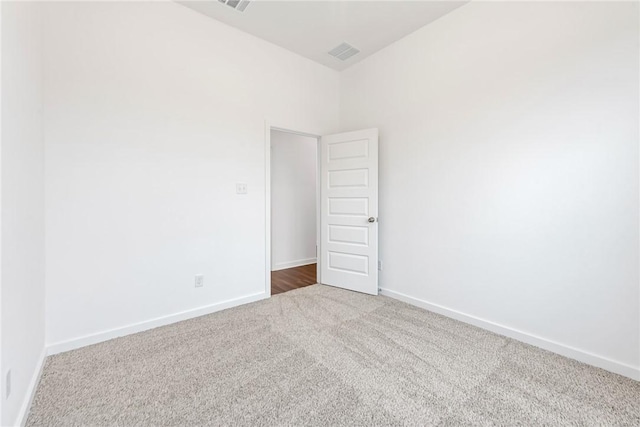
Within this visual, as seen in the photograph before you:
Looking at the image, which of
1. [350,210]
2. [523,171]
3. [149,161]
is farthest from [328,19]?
[523,171]

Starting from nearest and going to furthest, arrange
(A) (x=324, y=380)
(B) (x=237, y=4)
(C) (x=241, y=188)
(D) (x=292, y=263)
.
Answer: (A) (x=324, y=380), (B) (x=237, y=4), (C) (x=241, y=188), (D) (x=292, y=263)

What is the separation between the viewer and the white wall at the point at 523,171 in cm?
177

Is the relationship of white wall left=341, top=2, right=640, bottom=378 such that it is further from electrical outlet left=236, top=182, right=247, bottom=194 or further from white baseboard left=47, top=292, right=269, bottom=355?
white baseboard left=47, top=292, right=269, bottom=355

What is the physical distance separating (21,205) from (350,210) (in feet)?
9.25

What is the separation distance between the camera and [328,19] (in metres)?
2.70

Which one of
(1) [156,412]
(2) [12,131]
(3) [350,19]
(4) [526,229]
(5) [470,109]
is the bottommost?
(1) [156,412]

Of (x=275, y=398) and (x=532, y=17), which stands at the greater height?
(x=532, y=17)

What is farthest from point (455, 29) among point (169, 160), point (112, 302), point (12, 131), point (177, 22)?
point (112, 302)

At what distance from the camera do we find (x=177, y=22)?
8.19 ft

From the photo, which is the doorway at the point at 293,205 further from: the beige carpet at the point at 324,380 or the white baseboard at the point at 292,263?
the beige carpet at the point at 324,380

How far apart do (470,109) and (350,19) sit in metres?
1.50

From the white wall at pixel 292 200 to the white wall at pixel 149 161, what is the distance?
1.51 m

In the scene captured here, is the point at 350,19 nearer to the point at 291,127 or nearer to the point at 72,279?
the point at 291,127

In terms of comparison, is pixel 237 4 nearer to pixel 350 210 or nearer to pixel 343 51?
pixel 343 51
